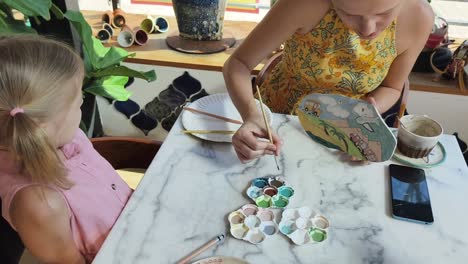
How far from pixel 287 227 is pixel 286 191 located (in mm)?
100

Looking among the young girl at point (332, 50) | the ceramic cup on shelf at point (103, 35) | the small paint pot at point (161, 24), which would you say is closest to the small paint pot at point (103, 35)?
the ceramic cup on shelf at point (103, 35)

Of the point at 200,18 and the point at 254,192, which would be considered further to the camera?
the point at 200,18

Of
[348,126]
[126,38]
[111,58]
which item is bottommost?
[126,38]

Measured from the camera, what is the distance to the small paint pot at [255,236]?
29.8 inches

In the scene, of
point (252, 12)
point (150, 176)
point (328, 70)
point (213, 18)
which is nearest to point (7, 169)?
point (150, 176)

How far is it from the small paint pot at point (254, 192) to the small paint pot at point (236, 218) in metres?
0.06

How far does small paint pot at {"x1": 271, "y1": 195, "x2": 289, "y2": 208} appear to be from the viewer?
84 cm

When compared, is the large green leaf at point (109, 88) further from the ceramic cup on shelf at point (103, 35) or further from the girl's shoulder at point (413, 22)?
the girl's shoulder at point (413, 22)

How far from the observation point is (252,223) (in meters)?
0.79

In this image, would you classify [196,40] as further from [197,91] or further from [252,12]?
[252,12]

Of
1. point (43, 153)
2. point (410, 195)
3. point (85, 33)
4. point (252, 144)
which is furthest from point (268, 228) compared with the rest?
point (85, 33)

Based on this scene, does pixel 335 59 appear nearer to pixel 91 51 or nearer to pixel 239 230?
pixel 239 230

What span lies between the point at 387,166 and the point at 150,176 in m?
0.54

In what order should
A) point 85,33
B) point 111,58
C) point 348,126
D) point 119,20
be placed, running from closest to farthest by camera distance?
point 348,126 → point 85,33 → point 111,58 → point 119,20
